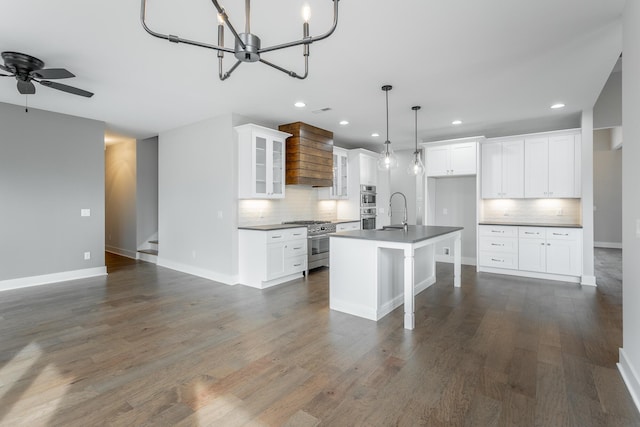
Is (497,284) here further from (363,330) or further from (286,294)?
(286,294)

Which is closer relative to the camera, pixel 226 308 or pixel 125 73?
pixel 125 73

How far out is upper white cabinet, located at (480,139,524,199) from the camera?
5797mm

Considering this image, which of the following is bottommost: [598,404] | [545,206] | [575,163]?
[598,404]

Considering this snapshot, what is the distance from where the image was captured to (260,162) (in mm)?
5273

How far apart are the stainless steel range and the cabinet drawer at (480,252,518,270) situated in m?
2.80

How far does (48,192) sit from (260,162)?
3.35 m

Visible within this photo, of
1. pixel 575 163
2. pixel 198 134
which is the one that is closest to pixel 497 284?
pixel 575 163

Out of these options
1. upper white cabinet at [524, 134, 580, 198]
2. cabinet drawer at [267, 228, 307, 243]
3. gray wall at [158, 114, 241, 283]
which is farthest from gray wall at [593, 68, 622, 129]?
gray wall at [158, 114, 241, 283]

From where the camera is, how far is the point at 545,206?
587 cm

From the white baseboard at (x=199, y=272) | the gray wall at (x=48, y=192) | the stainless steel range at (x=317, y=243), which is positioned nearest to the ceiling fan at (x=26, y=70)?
the gray wall at (x=48, y=192)

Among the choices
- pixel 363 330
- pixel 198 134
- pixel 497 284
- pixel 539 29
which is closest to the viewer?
pixel 539 29

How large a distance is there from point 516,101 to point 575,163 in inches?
72.0

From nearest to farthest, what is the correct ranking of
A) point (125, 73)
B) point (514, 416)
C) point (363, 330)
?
point (514, 416), point (363, 330), point (125, 73)

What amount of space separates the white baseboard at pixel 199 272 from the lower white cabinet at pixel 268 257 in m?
0.19
